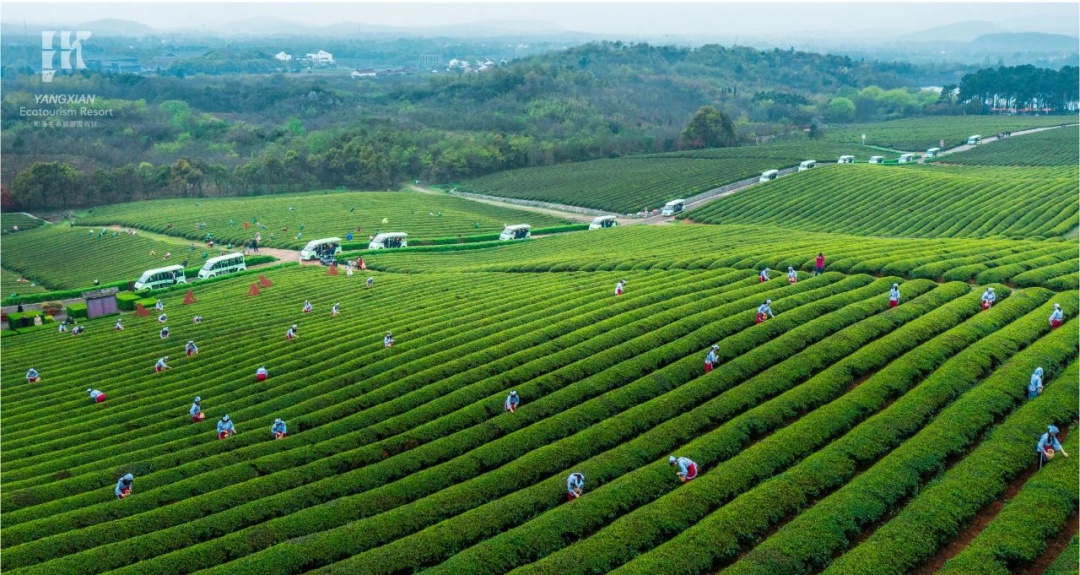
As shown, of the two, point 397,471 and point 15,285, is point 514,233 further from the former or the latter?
point 397,471

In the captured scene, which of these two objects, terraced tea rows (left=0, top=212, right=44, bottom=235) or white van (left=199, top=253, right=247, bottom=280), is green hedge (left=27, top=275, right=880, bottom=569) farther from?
terraced tea rows (left=0, top=212, right=44, bottom=235)

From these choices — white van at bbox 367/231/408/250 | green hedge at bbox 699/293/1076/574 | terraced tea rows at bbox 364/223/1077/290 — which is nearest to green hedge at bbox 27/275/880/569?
green hedge at bbox 699/293/1076/574

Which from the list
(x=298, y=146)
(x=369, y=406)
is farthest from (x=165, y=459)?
(x=298, y=146)

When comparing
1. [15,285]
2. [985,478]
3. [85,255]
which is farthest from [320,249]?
[985,478]

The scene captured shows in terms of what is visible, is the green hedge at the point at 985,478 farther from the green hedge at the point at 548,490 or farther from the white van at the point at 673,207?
the white van at the point at 673,207

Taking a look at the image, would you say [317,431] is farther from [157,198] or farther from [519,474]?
[157,198]

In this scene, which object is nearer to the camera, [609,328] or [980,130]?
[609,328]
